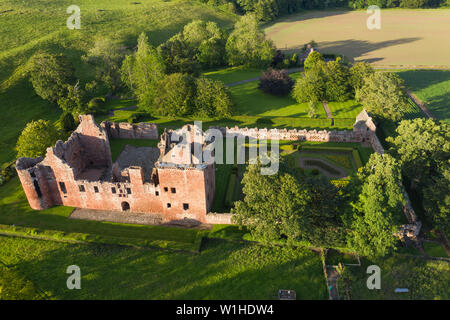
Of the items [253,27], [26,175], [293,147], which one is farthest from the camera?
[253,27]

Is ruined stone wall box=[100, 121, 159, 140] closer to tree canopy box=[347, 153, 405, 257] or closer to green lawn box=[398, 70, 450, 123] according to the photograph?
tree canopy box=[347, 153, 405, 257]

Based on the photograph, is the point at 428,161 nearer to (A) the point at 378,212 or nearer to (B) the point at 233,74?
(A) the point at 378,212

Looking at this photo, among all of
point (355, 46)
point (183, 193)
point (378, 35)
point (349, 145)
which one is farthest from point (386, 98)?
point (378, 35)

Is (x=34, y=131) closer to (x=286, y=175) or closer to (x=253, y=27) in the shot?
(x=286, y=175)
